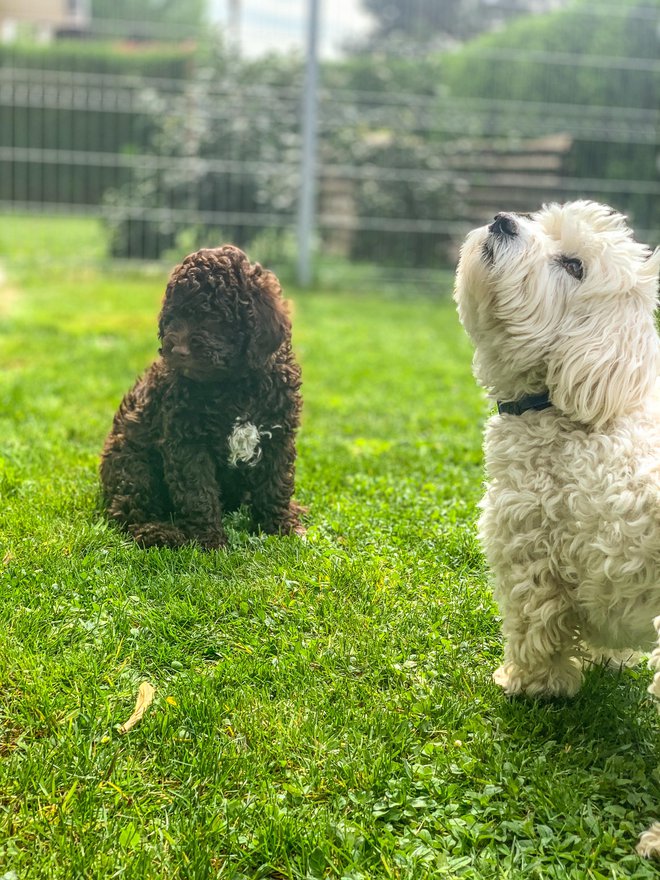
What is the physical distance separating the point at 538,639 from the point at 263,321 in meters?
1.49

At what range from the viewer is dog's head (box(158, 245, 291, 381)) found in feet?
10.5

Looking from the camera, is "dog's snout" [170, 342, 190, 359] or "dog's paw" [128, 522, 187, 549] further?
"dog's paw" [128, 522, 187, 549]

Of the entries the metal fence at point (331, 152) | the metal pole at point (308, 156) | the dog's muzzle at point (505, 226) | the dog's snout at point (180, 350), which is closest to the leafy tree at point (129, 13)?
the metal fence at point (331, 152)

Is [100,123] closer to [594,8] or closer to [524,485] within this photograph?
[594,8]

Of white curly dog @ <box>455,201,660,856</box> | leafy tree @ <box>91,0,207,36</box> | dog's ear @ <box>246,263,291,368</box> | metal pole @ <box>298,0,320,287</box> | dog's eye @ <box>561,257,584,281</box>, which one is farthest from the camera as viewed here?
leafy tree @ <box>91,0,207,36</box>

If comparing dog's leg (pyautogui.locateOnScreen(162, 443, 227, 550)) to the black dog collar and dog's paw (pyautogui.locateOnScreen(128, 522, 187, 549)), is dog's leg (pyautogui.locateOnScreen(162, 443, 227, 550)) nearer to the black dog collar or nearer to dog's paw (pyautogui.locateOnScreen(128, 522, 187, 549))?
dog's paw (pyautogui.locateOnScreen(128, 522, 187, 549))

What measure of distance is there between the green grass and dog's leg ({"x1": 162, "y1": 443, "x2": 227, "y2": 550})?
11 centimetres

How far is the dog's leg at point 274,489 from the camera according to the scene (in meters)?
3.51

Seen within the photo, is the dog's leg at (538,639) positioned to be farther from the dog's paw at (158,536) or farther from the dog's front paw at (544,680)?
the dog's paw at (158,536)

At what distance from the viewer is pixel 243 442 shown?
3396 millimetres

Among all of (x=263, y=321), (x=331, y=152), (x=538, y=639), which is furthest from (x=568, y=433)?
(x=331, y=152)

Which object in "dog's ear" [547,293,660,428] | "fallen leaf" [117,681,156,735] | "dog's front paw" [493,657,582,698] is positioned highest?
"dog's ear" [547,293,660,428]

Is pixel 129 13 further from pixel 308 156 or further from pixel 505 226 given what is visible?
pixel 505 226

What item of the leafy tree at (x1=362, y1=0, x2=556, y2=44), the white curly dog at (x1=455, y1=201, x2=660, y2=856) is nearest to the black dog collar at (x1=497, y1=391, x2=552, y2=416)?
the white curly dog at (x1=455, y1=201, x2=660, y2=856)
